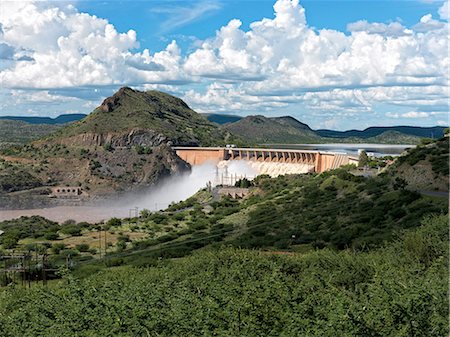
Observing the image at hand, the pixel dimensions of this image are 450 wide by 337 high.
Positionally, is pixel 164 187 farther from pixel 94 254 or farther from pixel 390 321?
pixel 390 321

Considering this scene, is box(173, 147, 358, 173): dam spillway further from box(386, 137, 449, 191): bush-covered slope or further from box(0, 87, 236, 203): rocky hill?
box(386, 137, 449, 191): bush-covered slope

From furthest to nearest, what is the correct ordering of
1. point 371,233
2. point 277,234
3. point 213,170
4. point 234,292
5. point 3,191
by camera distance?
point 213,170, point 3,191, point 277,234, point 371,233, point 234,292

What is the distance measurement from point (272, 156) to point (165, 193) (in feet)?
106

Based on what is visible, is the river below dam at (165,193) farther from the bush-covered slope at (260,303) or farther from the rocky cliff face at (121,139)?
the bush-covered slope at (260,303)

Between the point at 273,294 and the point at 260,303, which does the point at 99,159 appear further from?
the point at 260,303

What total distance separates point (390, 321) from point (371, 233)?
96.7ft

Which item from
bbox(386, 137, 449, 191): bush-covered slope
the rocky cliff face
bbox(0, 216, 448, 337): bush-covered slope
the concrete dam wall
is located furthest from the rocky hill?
bbox(0, 216, 448, 337): bush-covered slope

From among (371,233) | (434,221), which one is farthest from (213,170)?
(434,221)

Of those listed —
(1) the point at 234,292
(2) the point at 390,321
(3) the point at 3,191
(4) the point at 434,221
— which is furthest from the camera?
(3) the point at 3,191

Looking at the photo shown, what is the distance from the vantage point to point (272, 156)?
15550 cm

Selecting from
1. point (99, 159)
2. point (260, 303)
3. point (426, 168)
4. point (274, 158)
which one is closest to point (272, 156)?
point (274, 158)

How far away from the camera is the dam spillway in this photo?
415ft

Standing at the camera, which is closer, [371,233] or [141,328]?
[141,328]

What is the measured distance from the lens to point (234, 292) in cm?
2319
